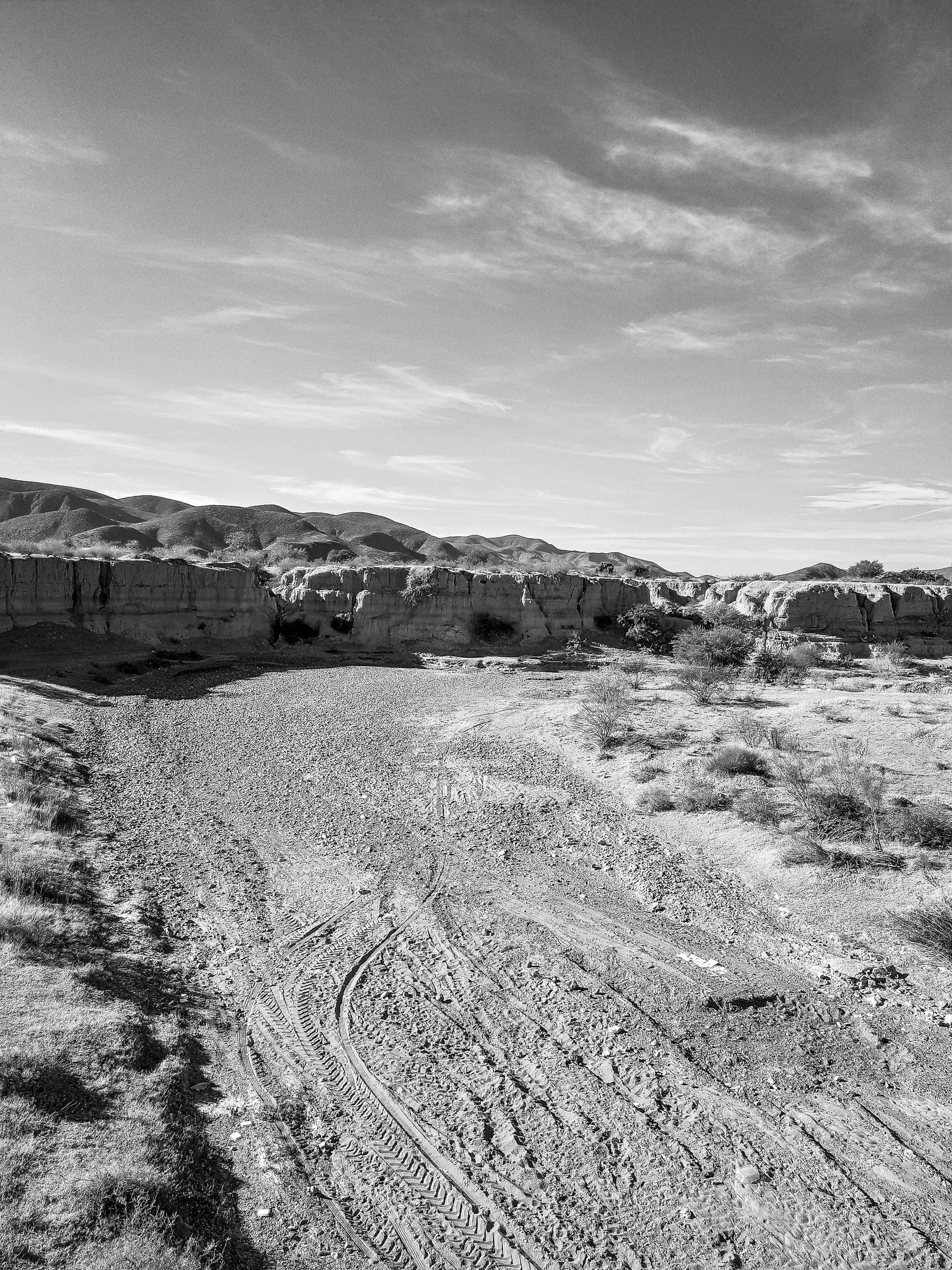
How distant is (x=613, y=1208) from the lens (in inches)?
185

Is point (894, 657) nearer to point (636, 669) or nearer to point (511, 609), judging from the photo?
point (636, 669)

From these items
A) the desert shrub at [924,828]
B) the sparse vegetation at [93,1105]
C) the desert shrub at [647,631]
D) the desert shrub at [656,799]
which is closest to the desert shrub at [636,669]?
the desert shrub at [647,631]

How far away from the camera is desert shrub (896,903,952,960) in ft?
24.6

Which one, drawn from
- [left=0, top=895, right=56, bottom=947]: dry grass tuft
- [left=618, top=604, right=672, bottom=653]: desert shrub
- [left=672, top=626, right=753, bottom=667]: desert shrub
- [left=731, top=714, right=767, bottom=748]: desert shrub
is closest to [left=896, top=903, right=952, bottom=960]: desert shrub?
[left=731, top=714, right=767, bottom=748]: desert shrub

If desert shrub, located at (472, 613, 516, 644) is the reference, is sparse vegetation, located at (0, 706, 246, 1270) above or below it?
below

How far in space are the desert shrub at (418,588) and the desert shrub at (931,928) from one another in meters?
27.4

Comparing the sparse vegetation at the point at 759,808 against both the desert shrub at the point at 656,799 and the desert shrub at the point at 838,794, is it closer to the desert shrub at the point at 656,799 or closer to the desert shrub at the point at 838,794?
the desert shrub at the point at 838,794

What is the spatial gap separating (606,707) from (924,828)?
9310 millimetres

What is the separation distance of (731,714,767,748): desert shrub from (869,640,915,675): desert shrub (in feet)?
54.7

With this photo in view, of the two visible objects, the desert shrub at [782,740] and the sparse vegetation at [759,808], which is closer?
the sparse vegetation at [759,808]

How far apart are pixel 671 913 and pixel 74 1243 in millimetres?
6701

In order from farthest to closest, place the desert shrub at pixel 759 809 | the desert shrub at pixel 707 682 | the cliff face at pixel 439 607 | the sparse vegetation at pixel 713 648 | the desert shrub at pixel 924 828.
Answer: the cliff face at pixel 439 607 < the sparse vegetation at pixel 713 648 < the desert shrub at pixel 707 682 < the desert shrub at pixel 759 809 < the desert shrub at pixel 924 828

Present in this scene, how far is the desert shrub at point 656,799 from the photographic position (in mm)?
11828

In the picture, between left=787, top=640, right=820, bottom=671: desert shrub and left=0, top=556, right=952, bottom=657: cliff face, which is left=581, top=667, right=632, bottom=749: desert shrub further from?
left=0, top=556, right=952, bottom=657: cliff face
